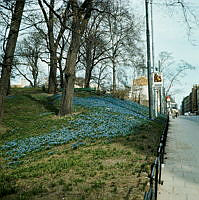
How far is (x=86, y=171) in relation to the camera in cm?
655

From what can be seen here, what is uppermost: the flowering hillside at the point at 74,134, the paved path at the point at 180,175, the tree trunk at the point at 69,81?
the tree trunk at the point at 69,81

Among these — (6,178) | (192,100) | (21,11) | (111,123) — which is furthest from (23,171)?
(192,100)

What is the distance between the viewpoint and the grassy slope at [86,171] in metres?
5.21

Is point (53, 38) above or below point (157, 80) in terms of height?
above

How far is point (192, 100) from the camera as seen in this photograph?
130750 millimetres

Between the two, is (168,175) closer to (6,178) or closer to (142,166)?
(142,166)

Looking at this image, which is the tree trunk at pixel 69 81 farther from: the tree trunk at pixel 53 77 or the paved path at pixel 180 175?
the tree trunk at pixel 53 77

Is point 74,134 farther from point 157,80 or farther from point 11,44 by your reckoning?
point 157,80

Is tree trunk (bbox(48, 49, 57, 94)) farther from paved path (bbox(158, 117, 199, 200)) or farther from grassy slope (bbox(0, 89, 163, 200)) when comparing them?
paved path (bbox(158, 117, 199, 200))

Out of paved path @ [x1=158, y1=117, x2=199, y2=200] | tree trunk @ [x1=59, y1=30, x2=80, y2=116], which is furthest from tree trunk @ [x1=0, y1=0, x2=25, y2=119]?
paved path @ [x1=158, y1=117, x2=199, y2=200]

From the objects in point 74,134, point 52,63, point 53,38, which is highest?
point 53,38

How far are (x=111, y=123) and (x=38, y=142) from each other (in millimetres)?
4092

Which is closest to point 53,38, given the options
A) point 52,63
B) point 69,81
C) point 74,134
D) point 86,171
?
point 52,63

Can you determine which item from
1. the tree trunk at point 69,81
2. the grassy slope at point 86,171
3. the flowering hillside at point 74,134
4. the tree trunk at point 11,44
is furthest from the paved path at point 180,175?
the tree trunk at point 69,81
